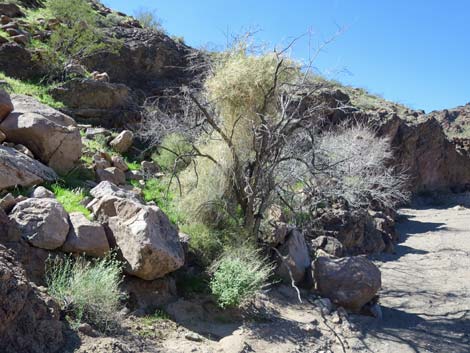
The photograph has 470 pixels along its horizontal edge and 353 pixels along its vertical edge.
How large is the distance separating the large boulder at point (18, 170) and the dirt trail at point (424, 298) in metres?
4.61

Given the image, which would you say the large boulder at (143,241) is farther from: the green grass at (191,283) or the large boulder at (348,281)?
the large boulder at (348,281)

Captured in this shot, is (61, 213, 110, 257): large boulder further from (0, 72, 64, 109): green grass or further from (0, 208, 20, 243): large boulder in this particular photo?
(0, 72, 64, 109): green grass

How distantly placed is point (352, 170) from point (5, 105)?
7195 millimetres

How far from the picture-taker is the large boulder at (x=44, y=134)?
22.0 ft

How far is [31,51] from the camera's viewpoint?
42.1 feet

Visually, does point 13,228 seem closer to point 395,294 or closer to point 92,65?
point 395,294

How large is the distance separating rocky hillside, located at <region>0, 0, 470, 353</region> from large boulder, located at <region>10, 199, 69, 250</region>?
1cm

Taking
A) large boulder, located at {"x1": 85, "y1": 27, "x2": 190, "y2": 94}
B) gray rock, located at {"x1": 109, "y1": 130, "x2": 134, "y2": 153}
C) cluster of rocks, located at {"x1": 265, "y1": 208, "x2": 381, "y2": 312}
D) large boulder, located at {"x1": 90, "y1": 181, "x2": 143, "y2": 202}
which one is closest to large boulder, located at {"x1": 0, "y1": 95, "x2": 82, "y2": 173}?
large boulder, located at {"x1": 90, "y1": 181, "x2": 143, "y2": 202}

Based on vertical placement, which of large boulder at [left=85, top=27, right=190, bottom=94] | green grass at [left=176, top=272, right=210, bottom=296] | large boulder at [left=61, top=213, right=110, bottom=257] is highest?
large boulder at [left=85, top=27, right=190, bottom=94]

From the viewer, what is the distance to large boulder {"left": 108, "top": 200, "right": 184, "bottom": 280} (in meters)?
5.11

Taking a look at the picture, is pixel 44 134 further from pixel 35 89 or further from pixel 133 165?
pixel 35 89

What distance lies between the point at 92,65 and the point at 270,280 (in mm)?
11786

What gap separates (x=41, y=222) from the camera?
185 inches

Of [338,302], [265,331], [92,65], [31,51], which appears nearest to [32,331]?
[265,331]
